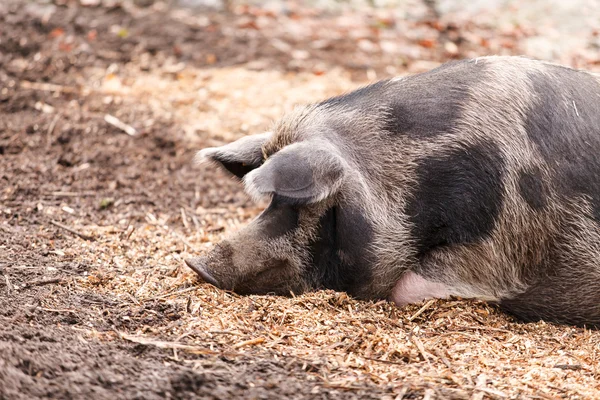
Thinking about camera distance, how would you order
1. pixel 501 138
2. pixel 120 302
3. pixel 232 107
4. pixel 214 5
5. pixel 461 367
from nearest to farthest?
1. pixel 461 367
2. pixel 120 302
3. pixel 501 138
4. pixel 232 107
5. pixel 214 5

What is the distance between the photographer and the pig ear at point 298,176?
4277mm

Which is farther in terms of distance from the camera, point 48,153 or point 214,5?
point 214,5

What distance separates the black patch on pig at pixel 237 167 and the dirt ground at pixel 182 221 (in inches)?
22.7

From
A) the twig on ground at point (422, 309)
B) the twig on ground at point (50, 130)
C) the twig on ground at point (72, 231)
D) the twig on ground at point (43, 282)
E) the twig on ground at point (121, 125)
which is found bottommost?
the twig on ground at point (50, 130)

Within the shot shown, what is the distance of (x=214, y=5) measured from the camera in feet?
34.1

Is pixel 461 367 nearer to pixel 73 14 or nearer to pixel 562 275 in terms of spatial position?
pixel 562 275

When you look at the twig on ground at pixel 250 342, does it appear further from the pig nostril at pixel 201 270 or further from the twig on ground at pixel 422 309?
the twig on ground at pixel 422 309

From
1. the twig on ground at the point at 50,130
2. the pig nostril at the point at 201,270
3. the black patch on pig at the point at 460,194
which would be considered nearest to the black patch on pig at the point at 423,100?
the black patch on pig at the point at 460,194

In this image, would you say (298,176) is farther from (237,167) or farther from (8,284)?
(8,284)

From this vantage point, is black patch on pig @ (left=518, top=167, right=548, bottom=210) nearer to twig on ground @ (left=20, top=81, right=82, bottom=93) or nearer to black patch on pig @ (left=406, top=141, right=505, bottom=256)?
black patch on pig @ (left=406, top=141, right=505, bottom=256)

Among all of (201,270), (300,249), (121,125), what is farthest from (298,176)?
(121,125)

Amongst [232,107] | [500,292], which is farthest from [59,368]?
[232,107]

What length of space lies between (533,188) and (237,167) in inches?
72.3

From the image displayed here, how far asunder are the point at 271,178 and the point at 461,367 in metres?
1.36
